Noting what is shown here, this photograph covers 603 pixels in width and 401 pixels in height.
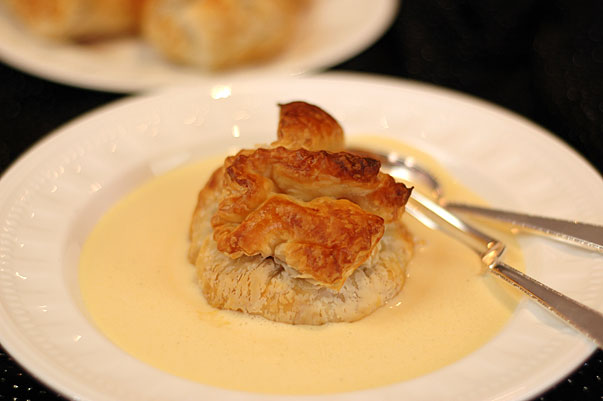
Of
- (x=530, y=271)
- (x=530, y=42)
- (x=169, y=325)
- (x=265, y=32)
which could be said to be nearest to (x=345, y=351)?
(x=169, y=325)

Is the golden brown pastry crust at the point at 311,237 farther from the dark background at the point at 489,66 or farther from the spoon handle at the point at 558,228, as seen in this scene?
the dark background at the point at 489,66

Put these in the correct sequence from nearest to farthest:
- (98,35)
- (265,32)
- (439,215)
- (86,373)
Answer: (86,373) < (439,215) < (265,32) < (98,35)

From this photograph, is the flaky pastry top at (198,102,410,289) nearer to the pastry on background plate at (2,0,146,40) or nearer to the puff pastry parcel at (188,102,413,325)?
the puff pastry parcel at (188,102,413,325)

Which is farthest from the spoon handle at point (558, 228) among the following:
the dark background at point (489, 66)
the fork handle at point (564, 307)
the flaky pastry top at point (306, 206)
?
the dark background at point (489, 66)

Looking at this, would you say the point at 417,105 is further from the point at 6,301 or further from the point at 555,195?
the point at 6,301

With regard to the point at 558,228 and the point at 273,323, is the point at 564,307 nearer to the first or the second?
the point at 558,228

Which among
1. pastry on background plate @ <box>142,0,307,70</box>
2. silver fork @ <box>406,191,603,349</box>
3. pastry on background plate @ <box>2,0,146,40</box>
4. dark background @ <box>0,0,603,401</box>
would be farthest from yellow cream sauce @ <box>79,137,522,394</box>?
pastry on background plate @ <box>2,0,146,40</box>
